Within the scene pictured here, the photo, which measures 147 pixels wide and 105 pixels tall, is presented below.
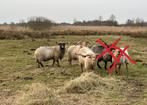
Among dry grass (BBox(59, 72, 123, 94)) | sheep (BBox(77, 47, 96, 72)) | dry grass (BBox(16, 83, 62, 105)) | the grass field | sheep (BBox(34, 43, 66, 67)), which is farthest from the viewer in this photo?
sheep (BBox(34, 43, 66, 67))

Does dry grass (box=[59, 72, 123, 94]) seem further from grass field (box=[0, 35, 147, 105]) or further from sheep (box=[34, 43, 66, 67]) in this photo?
sheep (box=[34, 43, 66, 67])

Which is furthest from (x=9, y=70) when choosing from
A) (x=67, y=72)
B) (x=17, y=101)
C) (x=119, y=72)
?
(x=17, y=101)

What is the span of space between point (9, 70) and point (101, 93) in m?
6.61

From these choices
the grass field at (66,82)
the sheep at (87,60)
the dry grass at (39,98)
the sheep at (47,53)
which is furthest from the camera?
the sheep at (47,53)

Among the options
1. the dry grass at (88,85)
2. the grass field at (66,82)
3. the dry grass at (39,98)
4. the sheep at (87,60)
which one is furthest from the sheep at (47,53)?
the dry grass at (39,98)

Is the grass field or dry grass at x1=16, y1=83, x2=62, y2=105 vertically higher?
dry grass at x1=16, y1=83, x2=62, y2=105

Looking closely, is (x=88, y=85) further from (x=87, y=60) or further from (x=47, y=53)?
(x=47, y=53)

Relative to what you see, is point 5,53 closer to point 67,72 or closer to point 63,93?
point 67,72

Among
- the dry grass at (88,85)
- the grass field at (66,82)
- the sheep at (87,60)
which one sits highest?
the sheep at (87,60)

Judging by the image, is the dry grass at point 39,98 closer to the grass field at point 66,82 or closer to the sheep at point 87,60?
the grass field at point 66,82

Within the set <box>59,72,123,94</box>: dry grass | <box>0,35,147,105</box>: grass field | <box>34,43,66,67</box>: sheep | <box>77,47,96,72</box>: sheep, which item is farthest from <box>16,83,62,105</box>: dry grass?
<box>34,43,66,67</box>: sheep

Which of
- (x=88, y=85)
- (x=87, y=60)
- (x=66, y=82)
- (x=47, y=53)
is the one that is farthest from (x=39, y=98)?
(x=47, y=53)

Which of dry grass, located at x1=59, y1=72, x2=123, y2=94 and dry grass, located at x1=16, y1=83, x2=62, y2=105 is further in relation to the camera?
dry grass, located at x1=59, y1=72, x2=123, y2=94

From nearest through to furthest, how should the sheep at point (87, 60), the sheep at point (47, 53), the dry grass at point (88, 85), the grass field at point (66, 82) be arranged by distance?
the grass field at point (66, 82)
the dry grass at point (88, 85)
the sheep at point (87, 60)
the sheep at point (47, 53)
